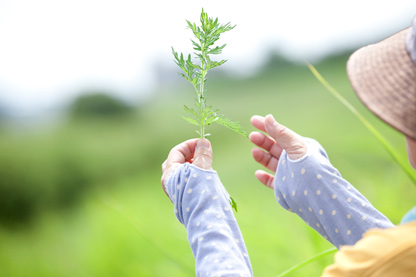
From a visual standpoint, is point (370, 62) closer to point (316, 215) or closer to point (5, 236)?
point (316, 215)

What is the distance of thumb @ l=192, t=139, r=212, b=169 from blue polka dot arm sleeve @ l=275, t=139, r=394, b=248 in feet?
0.30

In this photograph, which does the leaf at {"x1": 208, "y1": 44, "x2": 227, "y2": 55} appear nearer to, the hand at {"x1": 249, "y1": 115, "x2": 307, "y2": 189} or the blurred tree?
the hand at {"x1": 249, "y1": 115, "x2": 307, "y2": 189}

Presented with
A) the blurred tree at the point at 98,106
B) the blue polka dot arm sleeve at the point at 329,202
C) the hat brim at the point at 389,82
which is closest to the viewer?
the hat brim at the point at 389,82

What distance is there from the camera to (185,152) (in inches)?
16.5

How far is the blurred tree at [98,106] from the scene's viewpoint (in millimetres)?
1448

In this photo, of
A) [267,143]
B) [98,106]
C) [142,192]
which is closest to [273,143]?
[267,143]

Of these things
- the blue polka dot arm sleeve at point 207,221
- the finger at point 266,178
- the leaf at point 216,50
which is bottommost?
the finger at point 266,178

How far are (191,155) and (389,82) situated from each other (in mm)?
205

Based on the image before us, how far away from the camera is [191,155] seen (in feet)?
1.41

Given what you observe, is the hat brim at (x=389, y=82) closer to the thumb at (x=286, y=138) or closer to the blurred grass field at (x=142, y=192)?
the thumb at (x=286, y=138)

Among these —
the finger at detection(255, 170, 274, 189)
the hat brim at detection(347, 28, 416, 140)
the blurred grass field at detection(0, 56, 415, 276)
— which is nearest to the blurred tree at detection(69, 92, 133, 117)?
the blurred grass field at detection(0, 56, 415, 276)

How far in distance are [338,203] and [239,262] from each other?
127 millimetres

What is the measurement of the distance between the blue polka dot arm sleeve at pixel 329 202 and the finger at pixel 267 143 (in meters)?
0.05

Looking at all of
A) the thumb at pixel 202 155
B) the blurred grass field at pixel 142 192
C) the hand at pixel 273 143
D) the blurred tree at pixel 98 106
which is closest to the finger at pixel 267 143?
the hand at pixel 273 143
